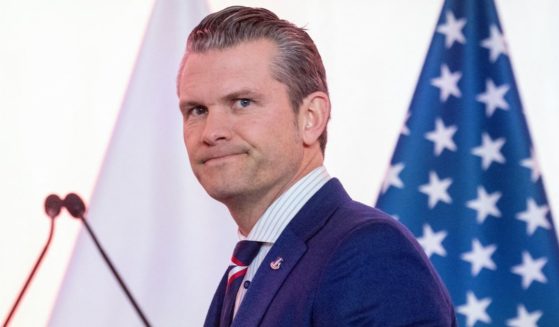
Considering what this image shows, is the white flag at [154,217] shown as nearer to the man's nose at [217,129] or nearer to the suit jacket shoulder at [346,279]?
the man's nose at [217,129]

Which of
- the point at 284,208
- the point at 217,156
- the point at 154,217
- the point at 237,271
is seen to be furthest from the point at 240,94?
the point at 154,217

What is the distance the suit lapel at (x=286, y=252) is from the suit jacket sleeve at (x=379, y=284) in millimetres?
149

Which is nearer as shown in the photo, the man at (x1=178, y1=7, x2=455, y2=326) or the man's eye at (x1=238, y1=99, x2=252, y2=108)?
the man at (x1=178, y1=7, x2=455, y2=326)

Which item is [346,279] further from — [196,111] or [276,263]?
[196,111]

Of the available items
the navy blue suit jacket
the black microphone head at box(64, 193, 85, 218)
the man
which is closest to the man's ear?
the man

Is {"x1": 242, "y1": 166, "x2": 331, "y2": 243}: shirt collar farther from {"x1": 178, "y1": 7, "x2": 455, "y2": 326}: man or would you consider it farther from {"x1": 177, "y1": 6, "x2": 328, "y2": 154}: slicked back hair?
{"x1": 177, "y1": 6, "x2": 328, "y2": 154}: slicked back hair

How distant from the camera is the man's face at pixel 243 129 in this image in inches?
74.3

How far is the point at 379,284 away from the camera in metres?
1.51

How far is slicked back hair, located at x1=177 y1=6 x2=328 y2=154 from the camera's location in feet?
6.44

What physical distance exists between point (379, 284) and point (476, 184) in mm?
1661

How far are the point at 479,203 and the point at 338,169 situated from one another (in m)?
0.47

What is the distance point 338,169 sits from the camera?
3225 millimetres

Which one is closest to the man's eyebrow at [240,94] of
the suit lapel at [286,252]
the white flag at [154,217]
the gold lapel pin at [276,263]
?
the suit lapel at [286,252]

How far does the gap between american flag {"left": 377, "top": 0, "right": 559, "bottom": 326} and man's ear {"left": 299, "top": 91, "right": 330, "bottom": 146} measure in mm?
1159
